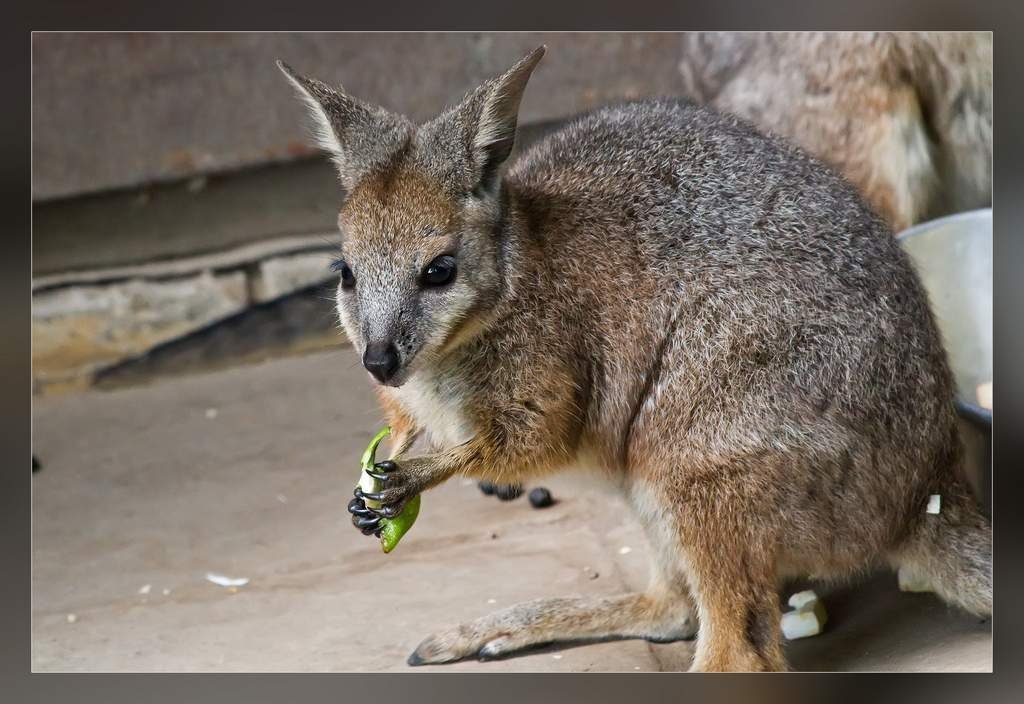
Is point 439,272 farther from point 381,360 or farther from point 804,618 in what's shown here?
point 804,618

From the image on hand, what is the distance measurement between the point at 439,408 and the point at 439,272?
50 centimetres

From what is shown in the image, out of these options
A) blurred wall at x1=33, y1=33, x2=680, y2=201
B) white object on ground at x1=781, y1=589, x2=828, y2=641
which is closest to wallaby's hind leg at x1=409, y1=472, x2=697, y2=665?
white object on ground at x1=781, y1=589, x2=828, y2=641

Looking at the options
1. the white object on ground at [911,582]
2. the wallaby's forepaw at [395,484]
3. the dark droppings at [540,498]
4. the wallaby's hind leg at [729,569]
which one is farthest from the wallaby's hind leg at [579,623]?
the dark droppings at [540,498]

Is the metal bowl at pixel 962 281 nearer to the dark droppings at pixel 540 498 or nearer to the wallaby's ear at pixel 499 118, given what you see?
the dark droppings at pixel 540 498

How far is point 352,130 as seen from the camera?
3473 millimetres

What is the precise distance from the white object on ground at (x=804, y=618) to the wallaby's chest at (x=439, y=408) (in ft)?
4.14

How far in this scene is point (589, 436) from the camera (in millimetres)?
3717

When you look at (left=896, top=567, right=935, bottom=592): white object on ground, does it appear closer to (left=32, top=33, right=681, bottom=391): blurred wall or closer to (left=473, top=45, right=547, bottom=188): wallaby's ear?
(left=473, top=45, right=547, bottom=188): wallaby's ear

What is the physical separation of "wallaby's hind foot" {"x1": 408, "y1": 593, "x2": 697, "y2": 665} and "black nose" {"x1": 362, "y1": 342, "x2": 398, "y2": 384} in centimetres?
118

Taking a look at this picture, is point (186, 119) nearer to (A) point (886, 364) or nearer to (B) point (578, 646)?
(B) point (578, 646)

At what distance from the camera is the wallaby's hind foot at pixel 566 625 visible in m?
4.05

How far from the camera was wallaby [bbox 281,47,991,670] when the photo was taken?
340cm

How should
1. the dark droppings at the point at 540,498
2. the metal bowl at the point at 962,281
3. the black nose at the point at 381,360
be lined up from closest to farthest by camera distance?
1. the black nose at the point at 381,360
2. the metal bowl at the point at 962,281
3. the dark droppings at the point at 540,498

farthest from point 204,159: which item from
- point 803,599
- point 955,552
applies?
point 955,552
